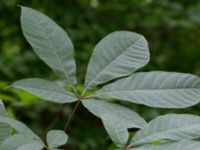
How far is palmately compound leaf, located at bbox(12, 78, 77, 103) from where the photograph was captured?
0.56 meters

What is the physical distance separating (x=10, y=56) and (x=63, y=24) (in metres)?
0.26

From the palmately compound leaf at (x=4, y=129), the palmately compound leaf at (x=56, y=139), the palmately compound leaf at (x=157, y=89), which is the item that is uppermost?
the palmately compound leaf at (x=157, y=89)

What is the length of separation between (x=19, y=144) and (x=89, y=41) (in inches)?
56.5

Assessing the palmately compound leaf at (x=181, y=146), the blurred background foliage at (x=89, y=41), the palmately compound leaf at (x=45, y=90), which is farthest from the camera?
the blurred background foliage at (x=89, y=41)

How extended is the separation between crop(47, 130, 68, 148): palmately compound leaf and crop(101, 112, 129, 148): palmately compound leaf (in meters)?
0.06

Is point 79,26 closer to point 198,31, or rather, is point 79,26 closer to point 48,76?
point 48,76

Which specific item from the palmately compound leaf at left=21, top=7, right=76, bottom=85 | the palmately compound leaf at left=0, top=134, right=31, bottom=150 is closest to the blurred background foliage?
the palmately compound leaf at left=21, top=7, right=76, bottom=85

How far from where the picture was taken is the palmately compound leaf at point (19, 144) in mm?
462

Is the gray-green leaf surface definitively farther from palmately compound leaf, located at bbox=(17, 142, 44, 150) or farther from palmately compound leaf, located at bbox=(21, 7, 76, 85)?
palmately compound leaf, located at bbox=(21, 7, 76, 85)

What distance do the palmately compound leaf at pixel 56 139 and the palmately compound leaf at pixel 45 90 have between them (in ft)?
0.14

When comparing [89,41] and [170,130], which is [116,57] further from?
[89,41]

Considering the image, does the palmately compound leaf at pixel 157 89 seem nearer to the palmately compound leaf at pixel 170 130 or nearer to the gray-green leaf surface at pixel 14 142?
the palmately compound leaf at pixel 170 130

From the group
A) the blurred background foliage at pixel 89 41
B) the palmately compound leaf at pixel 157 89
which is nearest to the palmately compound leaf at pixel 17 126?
the palmately compound leaf at pixel 157 89

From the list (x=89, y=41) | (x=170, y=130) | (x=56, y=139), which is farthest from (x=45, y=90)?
(x=89, y=41)
